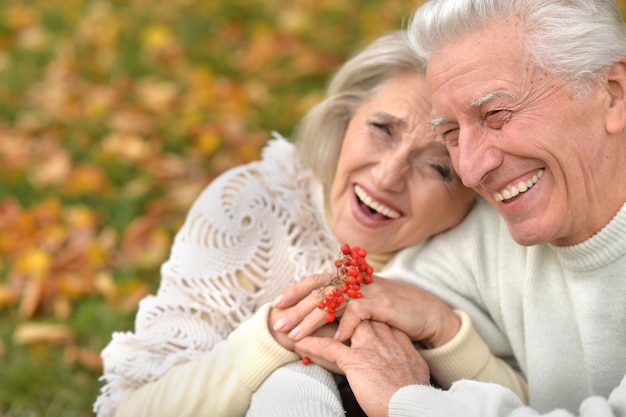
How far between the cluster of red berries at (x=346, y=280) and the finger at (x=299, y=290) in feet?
0.15

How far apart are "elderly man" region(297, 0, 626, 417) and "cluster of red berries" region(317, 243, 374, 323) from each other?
0.25 feet

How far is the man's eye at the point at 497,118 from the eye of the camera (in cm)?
260

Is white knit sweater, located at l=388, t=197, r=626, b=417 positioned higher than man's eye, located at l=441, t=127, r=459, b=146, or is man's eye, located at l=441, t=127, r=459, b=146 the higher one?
man's eye, located at l=441, t=127, r=459, b=146

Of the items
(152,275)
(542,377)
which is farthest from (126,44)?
(542,377)

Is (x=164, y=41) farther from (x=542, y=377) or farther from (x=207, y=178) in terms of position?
(x=542, y=377)

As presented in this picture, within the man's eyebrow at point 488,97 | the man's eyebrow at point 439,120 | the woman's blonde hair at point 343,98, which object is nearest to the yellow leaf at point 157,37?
the woman's blonde hair at point 343,98

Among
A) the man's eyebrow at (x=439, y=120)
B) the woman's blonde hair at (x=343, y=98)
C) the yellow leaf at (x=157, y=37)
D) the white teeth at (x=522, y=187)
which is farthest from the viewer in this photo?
the yellow leaf at (x=157, y=37)

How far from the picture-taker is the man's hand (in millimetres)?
2705

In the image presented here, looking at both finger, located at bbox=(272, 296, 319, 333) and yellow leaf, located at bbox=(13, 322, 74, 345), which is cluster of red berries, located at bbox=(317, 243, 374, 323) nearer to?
finger, located at bbox=(272, 296, 319, 333)

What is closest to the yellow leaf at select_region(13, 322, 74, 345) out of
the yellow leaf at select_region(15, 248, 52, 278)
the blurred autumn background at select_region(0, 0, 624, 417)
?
the blurred autumn background at select_region(0, 0, 624, 417)

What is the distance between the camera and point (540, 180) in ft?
8.73

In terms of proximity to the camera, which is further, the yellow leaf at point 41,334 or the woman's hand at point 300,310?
the yellow leaf at point 41,334

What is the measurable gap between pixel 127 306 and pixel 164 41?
3057 mm

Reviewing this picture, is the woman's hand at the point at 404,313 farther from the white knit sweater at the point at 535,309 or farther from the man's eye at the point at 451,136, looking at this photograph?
the man's eye at the point at 451,136
